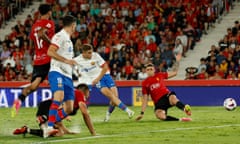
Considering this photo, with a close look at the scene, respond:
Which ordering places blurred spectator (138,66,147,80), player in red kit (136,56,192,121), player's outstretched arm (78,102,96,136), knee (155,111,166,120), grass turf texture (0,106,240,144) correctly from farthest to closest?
blurred spectator (138,66,147,80) → player in red kit (136,56,192,121) → knee (155,111,166,120) → player's outstretched arm (78,102,96,136) → grass turf texture (0,106,240,144)

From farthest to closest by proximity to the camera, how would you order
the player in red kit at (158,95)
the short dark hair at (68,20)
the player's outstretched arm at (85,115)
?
the player in red kit at (158,95) → the short dark hair at (68,20) → the player's outstretched arm at (85,115)

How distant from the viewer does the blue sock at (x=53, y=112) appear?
14.6 metres

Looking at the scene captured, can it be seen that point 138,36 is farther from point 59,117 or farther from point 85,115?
point 85,115

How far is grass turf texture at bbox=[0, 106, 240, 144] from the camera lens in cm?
1410

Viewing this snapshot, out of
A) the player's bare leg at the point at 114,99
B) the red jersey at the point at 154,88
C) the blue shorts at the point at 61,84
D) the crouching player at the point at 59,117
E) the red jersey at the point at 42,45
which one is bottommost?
the player's bare leg at the point at 114,99

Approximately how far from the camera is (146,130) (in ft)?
53.7

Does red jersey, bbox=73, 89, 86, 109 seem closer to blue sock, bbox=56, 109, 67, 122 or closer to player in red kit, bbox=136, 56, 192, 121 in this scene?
blue sock, bbox=56, 109, 67, 122

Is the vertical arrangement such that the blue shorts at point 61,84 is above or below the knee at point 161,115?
above

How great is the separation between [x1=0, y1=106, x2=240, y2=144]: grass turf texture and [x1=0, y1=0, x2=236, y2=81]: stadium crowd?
26.6 feet

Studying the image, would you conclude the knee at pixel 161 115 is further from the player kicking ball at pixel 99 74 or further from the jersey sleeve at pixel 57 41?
the jersey sleeve at pixel 57 41

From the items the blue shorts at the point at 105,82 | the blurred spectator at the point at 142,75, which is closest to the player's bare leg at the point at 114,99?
the blue shorts at the point at 105,82

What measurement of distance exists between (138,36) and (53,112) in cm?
1889

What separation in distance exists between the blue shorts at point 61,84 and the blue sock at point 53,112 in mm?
261

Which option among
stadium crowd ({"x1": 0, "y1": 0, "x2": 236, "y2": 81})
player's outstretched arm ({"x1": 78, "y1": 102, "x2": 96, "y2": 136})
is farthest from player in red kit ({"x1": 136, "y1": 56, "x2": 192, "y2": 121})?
stadium crowd ({"x1": 0, "y1": 0, "x2": 236, "y2": 81})
